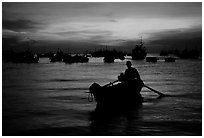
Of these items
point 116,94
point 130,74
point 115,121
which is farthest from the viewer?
point 130,74

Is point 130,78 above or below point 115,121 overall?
above

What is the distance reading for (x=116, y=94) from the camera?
400 inches

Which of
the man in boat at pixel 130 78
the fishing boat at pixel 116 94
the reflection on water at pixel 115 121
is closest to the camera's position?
the reflection on water at pixel 115 121

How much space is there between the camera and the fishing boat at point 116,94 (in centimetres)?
970

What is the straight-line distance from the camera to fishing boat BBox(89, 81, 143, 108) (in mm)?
9695

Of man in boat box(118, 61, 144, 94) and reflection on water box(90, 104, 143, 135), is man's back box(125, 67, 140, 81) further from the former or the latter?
reflection on water box(90, 104, 143, 135)

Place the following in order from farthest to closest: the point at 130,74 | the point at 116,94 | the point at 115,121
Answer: the point at 130,74 < the point at 116,94 < the point at 115,121

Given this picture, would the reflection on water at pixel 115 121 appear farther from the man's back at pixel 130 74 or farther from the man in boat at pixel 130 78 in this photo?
the man's back at pixel 130 74

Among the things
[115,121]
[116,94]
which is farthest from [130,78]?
[115,121]

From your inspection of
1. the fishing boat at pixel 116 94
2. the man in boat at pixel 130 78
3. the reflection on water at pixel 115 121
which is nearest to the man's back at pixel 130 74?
the man in boat at pixel 130 78

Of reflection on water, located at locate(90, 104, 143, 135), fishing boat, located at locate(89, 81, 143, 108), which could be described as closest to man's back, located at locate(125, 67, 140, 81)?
fishing boat, located at locate(89, 81, 143, 108)

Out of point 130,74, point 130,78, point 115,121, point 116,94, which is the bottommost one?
point 115,121

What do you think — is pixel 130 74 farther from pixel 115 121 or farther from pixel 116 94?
pixel 115 121

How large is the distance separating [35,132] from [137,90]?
4.70 m
